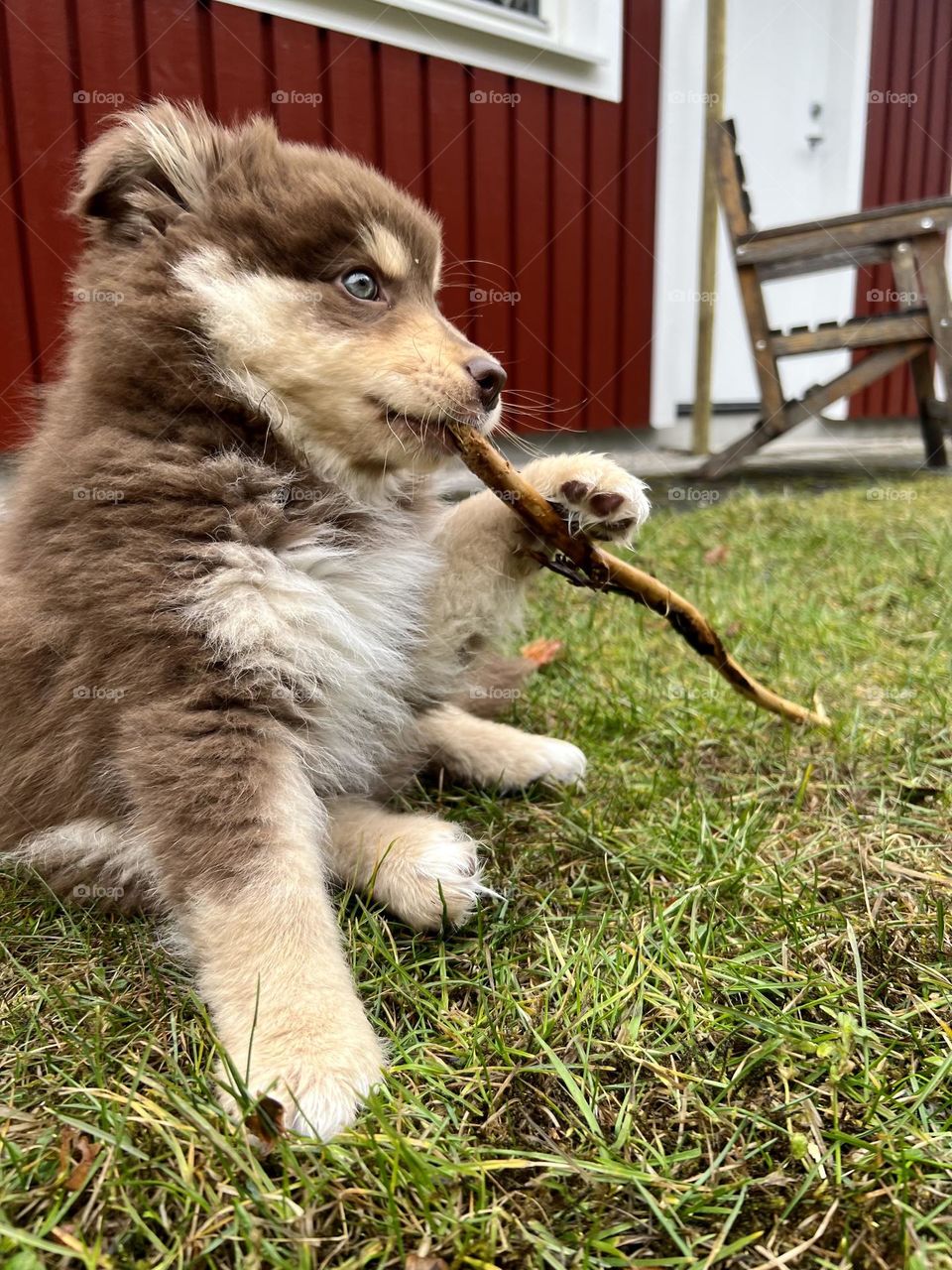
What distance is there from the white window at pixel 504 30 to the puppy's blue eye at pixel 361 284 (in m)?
3.70

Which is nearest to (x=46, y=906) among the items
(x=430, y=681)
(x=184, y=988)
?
(x=184, y=988)

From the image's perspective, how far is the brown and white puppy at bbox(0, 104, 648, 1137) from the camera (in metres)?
1.51

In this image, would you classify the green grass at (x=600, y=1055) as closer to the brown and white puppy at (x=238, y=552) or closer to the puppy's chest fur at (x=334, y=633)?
the brown and white puppy at (x=238, y=552)

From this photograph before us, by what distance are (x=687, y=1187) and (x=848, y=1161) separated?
0.68 ft

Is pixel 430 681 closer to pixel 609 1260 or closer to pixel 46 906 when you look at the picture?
pixel 46 906

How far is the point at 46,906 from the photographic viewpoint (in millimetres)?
1753
